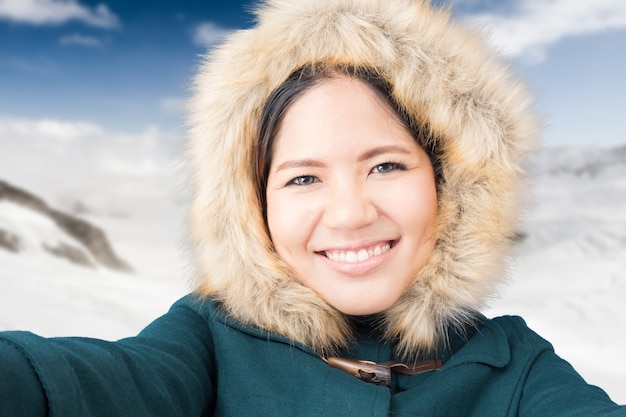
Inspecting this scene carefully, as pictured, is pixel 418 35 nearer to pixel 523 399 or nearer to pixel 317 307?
pixel 317 307

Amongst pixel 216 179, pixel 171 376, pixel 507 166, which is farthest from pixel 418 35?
pixel 171 376

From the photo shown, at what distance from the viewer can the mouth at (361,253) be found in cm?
124

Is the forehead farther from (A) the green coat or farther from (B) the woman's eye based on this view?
(A) the green coat

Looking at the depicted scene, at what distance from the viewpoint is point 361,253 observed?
1.24 metres

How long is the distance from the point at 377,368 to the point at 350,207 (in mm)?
297

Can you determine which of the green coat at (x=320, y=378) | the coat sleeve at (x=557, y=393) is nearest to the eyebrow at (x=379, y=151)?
the green coat at (x=320, y=378)

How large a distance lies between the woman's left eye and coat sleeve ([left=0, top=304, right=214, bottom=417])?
0.44 metres

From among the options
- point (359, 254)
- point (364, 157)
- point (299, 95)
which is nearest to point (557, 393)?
point (359, 254)

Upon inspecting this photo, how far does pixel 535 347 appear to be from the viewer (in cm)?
130

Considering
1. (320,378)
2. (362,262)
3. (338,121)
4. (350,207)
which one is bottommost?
(320,378)

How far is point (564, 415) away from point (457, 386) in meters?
0.19

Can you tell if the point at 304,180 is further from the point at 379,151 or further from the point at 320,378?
the point at 320,378

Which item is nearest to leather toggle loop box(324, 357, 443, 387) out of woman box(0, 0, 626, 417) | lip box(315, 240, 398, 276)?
woman box(0, 0, 626, 417)

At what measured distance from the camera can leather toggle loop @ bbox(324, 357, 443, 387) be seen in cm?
123
